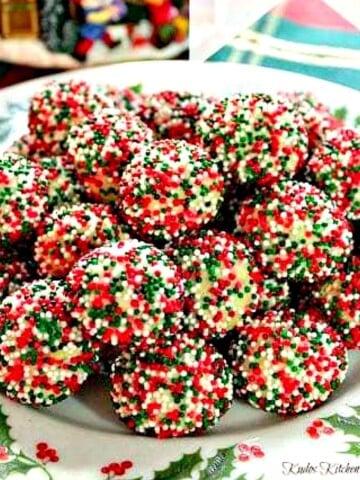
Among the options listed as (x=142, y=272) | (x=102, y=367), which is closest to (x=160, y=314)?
(x=142, y=272)

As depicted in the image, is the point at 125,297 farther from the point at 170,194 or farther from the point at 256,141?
the point at 256,141

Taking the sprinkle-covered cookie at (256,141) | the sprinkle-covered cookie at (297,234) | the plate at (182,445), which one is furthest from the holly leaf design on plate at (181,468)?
the sprinkle-covered cookie at (256,141)

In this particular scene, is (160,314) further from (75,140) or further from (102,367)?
(75,140)

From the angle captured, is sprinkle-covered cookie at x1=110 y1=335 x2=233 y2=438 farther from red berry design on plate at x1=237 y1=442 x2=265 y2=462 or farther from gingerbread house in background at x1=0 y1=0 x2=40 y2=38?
gingerbread house in background at x1=0 y1=0 x2=40 y2=38

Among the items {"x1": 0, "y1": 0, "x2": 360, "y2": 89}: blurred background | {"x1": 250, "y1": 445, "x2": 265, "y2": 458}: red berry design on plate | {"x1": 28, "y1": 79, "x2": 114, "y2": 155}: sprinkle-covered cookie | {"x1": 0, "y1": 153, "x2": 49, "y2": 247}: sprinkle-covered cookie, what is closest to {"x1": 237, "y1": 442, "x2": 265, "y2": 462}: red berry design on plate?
{"x1": 250, "y1": 445, "x2": 265, "y2": 458}: red berry design on plate

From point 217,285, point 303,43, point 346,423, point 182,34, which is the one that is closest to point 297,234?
point 217,285

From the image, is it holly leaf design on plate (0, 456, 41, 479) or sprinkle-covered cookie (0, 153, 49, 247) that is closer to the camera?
holly leaf design on plate (0, 456, 41, 479)
